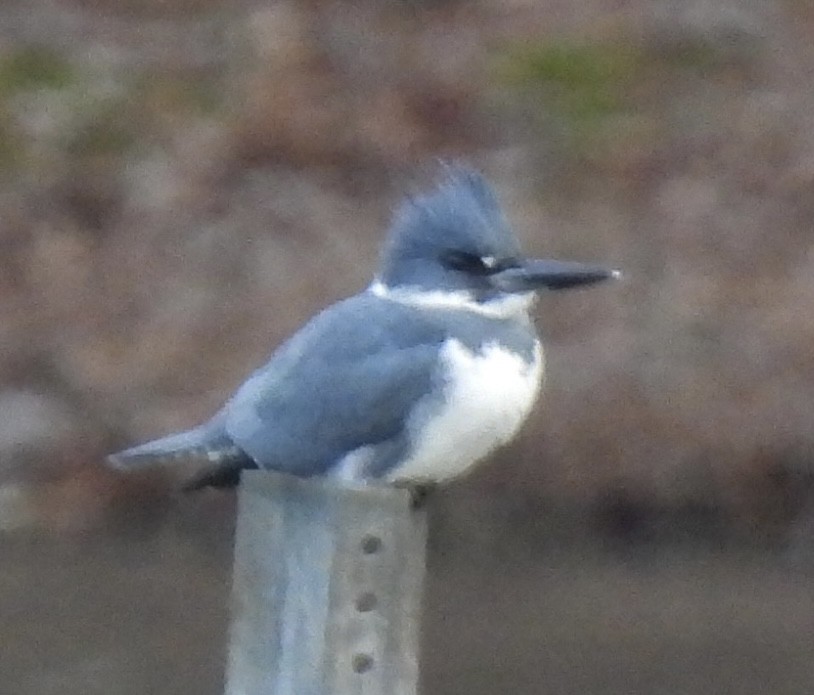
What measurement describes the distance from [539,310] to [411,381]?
3.13 metres

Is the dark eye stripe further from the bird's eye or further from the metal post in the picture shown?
Result: the metal post

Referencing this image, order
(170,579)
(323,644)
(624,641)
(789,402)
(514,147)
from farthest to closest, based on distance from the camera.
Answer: (514,147), (789,402), (170,579), (624,641), (323,644)

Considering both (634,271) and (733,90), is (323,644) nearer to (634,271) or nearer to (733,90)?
(634,271)

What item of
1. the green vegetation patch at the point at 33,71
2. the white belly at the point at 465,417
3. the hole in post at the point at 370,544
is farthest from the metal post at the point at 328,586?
the green vegetation patch at the point at 33,71

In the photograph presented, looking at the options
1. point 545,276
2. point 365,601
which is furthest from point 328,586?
point 545,276

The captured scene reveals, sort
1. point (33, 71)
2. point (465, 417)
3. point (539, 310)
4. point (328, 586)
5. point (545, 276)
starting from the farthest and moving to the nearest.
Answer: point (33, 71)
point (539, 310)
point (545, 276)
point (465, 417)
point (328, 586)

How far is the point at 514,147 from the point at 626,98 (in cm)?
52

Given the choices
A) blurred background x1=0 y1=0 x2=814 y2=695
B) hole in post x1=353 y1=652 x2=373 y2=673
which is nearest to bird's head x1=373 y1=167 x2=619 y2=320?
blurred background x1=0 y1=0 x2=814 y2=695

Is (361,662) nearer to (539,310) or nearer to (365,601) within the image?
(365,601)

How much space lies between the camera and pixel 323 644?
2.04m

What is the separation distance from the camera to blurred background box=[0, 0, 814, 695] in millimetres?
4734

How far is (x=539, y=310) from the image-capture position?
19.2 feet

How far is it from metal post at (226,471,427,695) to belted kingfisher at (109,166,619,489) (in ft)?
2.00

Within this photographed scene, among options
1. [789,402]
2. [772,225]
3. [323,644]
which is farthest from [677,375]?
[323,644]
